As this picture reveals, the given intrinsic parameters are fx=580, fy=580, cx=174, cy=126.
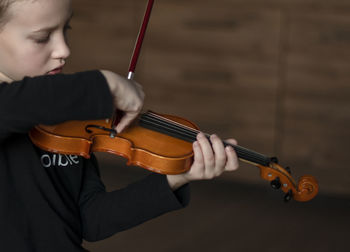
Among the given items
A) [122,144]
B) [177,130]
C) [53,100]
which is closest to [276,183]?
[177,130]

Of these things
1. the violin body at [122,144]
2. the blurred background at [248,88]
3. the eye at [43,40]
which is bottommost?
the blurred background at [248,88]

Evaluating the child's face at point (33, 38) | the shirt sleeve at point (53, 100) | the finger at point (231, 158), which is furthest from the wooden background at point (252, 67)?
the shirt sleeve at point (53, 100)

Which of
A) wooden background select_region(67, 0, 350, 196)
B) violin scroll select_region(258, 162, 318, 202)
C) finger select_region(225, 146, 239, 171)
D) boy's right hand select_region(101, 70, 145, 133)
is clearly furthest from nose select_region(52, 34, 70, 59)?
wooden background select_region(67, 0, 350, 196)

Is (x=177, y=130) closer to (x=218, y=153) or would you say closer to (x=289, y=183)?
(x=218, y=153)

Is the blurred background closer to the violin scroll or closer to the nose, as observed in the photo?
the violin scroll

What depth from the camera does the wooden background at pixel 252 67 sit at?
113 inches

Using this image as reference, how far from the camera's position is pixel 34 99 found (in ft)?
3.01

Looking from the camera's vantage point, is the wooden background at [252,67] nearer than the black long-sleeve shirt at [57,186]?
No

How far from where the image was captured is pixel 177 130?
49.1 inches

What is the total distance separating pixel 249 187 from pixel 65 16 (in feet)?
7.20

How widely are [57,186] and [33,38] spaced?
11.9 inches

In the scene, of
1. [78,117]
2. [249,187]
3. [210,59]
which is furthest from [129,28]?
[78,117]

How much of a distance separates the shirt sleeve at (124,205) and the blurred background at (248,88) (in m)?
1.39

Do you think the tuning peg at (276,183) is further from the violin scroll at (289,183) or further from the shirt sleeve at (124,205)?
the shirt sleeve at (124,205)
